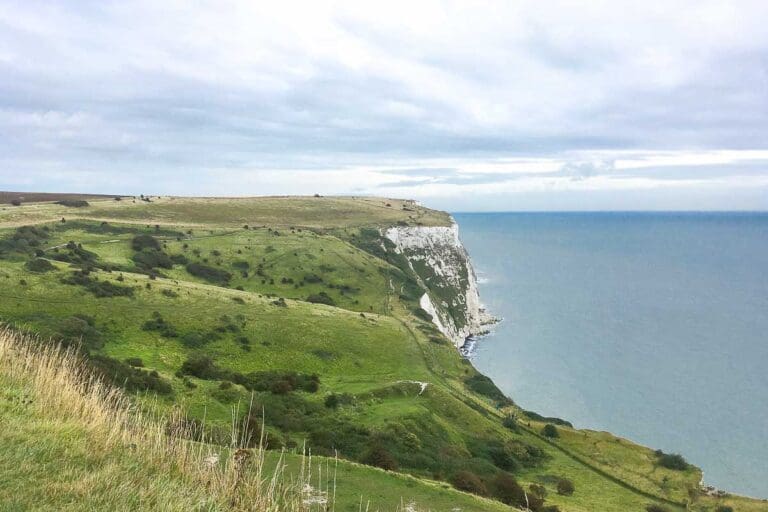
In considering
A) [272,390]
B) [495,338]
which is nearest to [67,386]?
[272,390]

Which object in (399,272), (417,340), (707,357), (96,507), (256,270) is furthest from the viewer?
(399,272)

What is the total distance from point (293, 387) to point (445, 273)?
10994 cm

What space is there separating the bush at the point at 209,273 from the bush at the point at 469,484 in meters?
66.3

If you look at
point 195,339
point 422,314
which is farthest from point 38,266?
point 422,314

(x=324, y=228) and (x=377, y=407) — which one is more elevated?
(x=324, y=228)

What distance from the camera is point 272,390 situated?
4403 cm

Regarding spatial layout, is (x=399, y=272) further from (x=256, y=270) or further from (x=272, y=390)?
(x=272, y=390)

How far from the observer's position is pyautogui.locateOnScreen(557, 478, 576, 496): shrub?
3959cm

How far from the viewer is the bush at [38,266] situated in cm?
6100

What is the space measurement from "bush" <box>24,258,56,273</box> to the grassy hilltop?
14.5 inches

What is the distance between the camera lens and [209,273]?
91.3 metres

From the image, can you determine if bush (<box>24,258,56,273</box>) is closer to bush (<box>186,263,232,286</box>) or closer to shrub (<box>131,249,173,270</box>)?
shrub (<box>131,249,173,270</box>)

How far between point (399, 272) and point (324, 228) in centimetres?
4355

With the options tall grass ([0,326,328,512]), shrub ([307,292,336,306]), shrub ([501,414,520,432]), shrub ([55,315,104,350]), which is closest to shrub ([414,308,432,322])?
shrub ([307,292,336,306])
